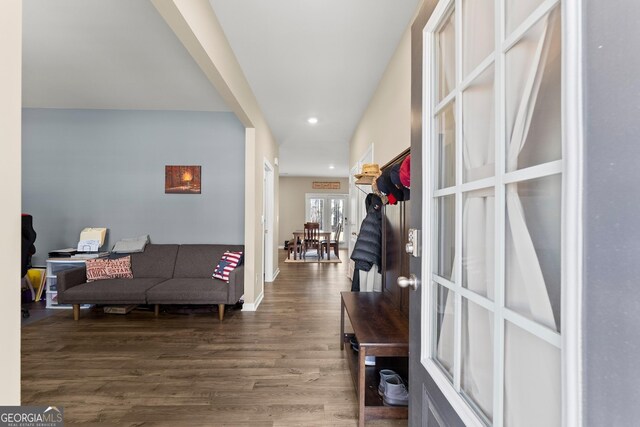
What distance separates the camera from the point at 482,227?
0.72m

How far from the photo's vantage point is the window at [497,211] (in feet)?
1.72

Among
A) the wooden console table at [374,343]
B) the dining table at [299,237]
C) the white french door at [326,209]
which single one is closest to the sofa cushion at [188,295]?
the wooden console table at [374,343]

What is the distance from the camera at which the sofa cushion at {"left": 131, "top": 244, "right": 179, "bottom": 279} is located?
3.46 meters

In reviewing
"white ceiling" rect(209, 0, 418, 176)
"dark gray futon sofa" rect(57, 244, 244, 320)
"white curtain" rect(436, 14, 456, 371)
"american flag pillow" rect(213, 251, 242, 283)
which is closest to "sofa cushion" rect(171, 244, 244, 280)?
"dark gray futon sofa" rect(57, 244, 244, 320)

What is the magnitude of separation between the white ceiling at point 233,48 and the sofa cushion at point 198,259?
6.29 ft

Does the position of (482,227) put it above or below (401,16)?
below

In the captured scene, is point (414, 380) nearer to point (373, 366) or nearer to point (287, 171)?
point (373, 366)

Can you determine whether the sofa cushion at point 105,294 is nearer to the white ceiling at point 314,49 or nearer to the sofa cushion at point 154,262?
the sofa cushion at point 154,262

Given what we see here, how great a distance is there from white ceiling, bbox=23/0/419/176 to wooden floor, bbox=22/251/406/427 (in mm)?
2653

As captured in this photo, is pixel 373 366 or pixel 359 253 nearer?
pixel 373 366

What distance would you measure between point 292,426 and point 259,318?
1665mm

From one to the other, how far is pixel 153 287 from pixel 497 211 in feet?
11.3

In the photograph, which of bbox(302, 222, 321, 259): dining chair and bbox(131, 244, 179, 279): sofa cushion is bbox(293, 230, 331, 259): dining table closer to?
bbox(302, 222, 321, 259): dining chair

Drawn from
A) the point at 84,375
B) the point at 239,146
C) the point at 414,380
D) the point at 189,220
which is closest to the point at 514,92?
the point at 414,380
